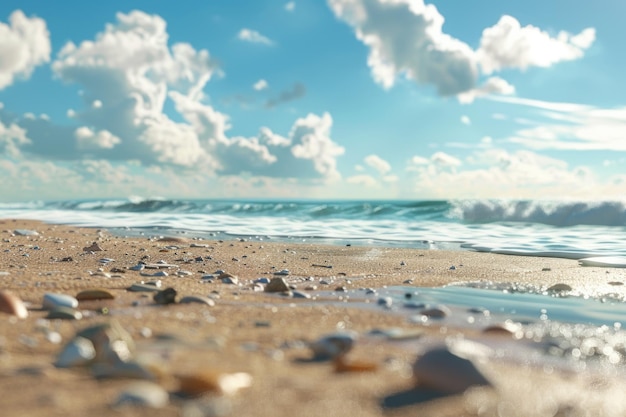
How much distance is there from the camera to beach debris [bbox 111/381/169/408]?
1511 millimetres

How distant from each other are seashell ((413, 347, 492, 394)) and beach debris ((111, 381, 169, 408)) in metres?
0.82

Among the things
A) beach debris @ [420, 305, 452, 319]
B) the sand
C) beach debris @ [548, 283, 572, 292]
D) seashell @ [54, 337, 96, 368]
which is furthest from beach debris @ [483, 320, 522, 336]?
seashell @ [54, 337, 96, 368]

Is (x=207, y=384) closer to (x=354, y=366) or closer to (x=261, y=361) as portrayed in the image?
(x=261, y=361)

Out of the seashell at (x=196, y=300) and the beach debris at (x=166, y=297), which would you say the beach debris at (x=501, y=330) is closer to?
the seashell at (x=196, y=300)

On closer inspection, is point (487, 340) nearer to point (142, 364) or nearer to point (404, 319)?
point (404, 319)

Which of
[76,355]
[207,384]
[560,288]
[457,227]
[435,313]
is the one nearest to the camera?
[207,384]

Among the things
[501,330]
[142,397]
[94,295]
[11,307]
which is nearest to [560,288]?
[501,330]

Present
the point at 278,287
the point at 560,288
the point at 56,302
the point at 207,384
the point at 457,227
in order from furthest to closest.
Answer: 1. the point at 457,227
2. the point at 560,288
3. the point at 278,287
4. the point at 56,302
5. the point at 207,384

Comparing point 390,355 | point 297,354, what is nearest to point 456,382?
point 390,355

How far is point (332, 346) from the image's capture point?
2207 millimetres

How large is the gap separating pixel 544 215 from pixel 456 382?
16.4 m

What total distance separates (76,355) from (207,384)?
57 cm

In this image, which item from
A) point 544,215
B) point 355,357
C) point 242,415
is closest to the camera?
point 242,415

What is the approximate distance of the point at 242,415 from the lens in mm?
1500
